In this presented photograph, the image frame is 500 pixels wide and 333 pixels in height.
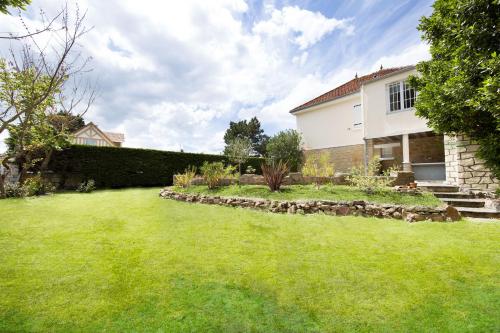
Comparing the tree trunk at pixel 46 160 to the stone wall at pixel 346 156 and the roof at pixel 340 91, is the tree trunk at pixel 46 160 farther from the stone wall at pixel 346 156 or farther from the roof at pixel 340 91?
the stone wall at pixel 346 156

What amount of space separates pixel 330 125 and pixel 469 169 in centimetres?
1081

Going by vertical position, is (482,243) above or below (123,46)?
below

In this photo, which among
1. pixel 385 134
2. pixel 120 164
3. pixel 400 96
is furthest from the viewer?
pixel 385 134

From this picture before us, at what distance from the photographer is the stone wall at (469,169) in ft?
26.3

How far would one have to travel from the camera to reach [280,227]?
546 centimetres

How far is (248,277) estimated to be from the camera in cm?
320

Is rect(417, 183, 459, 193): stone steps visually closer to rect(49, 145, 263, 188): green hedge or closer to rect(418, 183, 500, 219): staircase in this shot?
rect(418, 183, 500, 219): staircase

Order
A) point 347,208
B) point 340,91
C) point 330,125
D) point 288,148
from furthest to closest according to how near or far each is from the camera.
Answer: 1. point 340,91
2. point 288,148
3. point 330,125
4. point 347,208

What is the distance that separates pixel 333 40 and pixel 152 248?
9861 mm

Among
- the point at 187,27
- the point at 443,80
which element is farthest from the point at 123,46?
the point at 443,80

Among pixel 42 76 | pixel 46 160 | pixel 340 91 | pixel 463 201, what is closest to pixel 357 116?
pixel 340 91

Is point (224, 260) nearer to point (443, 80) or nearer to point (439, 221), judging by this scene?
point (439, 221)

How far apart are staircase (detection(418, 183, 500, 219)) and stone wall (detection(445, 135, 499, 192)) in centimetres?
43

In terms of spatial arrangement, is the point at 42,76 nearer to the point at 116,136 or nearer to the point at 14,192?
the point at 14,192
